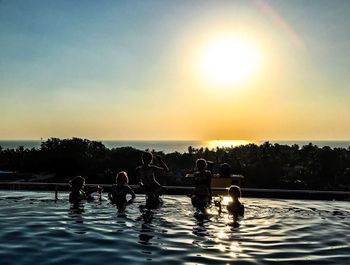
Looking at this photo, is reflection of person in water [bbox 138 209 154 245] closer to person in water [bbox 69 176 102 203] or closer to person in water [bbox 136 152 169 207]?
person in water [bbox 136 152 169 207]

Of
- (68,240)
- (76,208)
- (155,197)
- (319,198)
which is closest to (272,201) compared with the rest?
(319,198)

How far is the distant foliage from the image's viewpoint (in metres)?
20.8

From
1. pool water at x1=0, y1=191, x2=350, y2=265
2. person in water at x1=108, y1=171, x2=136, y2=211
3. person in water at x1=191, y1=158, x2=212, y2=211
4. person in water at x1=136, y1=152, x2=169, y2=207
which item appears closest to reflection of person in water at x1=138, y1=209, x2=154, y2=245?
pool water at x1=0, y1=191, x2=350, y2=265

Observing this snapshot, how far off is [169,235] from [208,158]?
53.1 ft

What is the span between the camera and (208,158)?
25.4 m

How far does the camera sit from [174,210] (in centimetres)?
1306

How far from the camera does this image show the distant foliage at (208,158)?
2078cm

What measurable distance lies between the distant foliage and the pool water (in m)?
6.34

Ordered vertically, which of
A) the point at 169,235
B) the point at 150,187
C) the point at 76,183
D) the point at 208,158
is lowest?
the point at 169,235

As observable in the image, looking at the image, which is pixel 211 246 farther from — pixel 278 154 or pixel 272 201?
pixel 278 154

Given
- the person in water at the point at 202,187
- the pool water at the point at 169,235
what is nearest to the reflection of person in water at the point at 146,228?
the pool water at the point at 169,235

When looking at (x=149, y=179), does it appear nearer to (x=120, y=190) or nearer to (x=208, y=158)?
(x=120, y=190)

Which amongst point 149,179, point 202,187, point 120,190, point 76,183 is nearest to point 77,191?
point 76,183

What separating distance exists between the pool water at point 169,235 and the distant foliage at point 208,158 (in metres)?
6.34
